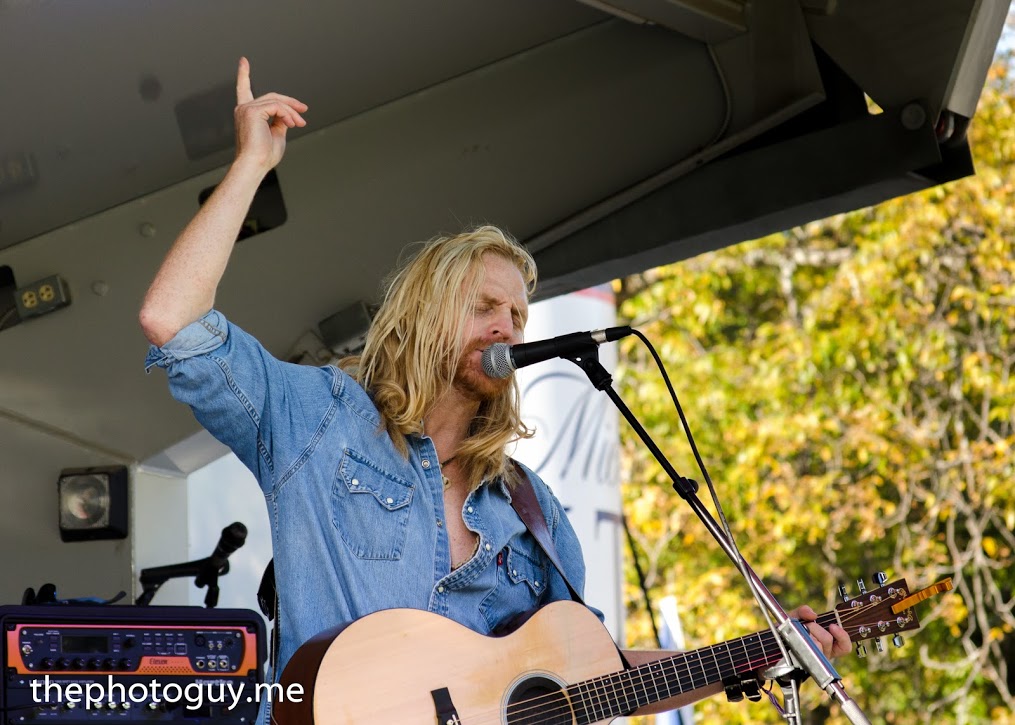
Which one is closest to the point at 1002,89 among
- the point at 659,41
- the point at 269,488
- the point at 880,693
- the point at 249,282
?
the point at 880,693

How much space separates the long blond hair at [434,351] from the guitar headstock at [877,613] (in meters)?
0.81

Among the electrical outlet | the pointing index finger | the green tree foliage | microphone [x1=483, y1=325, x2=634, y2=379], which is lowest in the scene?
microphone [x1=483, y1=325, x2=634, y2=379]

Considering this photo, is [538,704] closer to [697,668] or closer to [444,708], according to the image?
[444,708]

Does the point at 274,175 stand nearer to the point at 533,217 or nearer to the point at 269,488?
the point at 533,217

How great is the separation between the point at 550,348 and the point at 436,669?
65 centimetres

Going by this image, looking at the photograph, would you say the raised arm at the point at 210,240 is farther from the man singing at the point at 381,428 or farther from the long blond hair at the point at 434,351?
the long blond hair at the point at 434,351

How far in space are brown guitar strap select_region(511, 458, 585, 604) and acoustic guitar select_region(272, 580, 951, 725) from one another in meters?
0.17

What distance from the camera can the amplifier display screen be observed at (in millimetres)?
2307

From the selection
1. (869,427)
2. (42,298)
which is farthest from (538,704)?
(869,427)

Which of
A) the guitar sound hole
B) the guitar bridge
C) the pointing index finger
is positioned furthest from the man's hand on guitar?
the pointing index finger

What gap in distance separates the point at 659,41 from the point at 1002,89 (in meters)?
7.48

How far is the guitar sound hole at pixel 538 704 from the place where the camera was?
8.18 feet

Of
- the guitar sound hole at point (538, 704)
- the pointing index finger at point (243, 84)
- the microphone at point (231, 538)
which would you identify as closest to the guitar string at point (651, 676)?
the guitar sound hole at point (538, 704)

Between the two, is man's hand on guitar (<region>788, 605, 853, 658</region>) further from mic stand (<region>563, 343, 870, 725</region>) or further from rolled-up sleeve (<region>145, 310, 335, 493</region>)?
rolled-up sleeve (<region>145, 310, 335, 493</region>)
